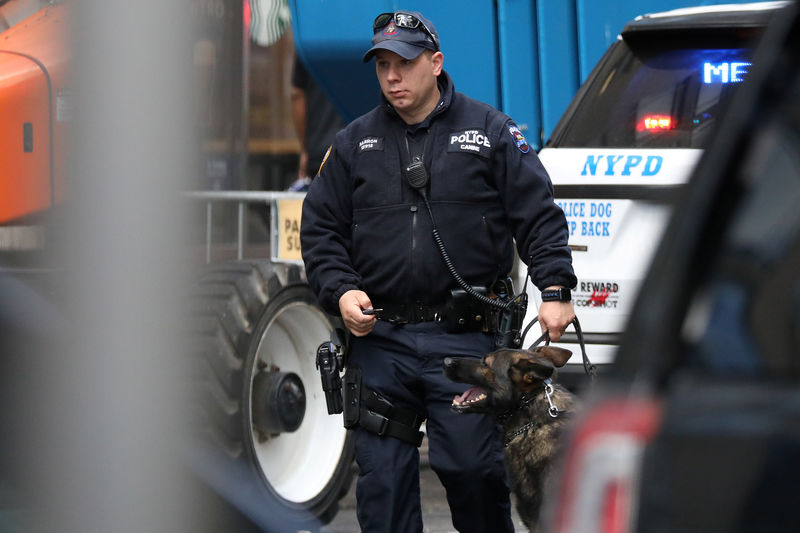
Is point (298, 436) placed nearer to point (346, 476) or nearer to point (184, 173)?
point (346, 476)

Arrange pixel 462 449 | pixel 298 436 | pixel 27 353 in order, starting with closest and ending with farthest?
pixel 27 353, pixel 462 449, pixel 298 436

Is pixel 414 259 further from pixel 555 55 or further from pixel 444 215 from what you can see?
pixel 555 55

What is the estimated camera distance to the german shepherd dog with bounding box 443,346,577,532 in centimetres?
397

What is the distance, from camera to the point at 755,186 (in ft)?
5.41

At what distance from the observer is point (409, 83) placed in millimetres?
4094

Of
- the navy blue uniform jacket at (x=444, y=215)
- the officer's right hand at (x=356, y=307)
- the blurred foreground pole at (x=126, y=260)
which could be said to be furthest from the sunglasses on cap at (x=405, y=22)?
the blurred foreground pole at (x=126, y=260)

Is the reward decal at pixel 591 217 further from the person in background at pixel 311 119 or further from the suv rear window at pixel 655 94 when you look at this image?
the person in background at pixel 311 119

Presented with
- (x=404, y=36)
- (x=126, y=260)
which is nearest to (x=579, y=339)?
(x=404, y=36)

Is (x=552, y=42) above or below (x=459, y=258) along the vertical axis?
above

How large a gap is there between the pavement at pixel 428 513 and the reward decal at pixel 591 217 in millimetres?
1216

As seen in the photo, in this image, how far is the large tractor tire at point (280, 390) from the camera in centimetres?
532

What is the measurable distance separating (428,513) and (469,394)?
2.04 m

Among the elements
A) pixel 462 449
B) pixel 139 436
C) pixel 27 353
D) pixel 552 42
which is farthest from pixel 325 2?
pixel 139 436

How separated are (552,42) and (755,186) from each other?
17.0ft
